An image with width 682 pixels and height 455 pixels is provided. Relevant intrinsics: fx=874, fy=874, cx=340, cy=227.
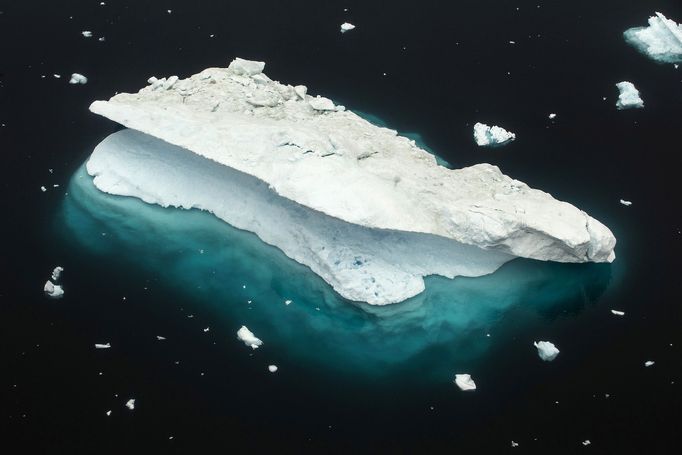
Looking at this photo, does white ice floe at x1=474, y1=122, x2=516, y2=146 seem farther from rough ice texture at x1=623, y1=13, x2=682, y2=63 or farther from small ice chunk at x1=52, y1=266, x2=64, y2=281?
small ice chunk at x1=52, y1=266, x2=64, y2=281

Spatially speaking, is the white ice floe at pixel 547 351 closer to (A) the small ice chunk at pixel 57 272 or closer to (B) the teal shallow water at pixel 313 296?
(B) the teal shallow water at pixel 313 296

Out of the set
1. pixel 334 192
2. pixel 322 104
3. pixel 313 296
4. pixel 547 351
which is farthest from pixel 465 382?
pixel 322 104

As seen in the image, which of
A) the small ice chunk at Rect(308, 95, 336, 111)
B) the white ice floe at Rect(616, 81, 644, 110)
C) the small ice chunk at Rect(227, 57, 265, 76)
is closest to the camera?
the small ice chunk at Rect(308, 95, 336, 111)

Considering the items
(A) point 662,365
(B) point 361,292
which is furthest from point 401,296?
(A) point 662,365

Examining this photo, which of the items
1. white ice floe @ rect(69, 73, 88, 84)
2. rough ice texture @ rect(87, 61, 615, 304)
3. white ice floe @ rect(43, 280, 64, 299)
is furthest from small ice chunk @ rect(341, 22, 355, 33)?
white ice floe @ rect(43, 280, 64, 299)

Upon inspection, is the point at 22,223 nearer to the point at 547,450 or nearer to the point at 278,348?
the point at 278,348

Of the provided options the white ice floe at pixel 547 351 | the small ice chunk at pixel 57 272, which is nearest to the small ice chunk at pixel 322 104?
the small ice chunk at pixel 57 272
